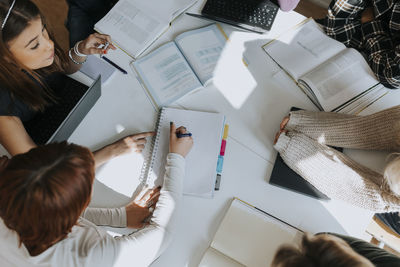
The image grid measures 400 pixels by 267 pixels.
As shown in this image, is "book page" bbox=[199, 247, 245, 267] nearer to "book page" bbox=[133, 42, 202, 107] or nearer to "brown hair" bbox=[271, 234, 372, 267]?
"brown hair" bbox=[271, 234, 372, 267]

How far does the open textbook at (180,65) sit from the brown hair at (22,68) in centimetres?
31

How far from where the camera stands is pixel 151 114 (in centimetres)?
114

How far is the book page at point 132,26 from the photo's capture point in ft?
3.99

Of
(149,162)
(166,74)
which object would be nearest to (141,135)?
(149,162)

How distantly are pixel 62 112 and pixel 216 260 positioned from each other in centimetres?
73

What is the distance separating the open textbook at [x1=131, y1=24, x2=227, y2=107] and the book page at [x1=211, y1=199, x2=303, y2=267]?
0.47 metres

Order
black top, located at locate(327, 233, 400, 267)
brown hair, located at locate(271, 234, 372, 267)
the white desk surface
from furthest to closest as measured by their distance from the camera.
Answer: the white desk surface
black top, located at locate(327, 233, 400, 267)
brown hair, located at locate(271, 234, 372, 267)

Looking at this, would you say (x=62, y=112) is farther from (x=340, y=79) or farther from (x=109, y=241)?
(x=340, y=79)

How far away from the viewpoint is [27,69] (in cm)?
99

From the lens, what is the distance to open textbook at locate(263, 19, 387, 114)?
3.76 feet

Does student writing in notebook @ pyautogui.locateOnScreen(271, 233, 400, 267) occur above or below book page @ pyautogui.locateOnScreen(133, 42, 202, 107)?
below

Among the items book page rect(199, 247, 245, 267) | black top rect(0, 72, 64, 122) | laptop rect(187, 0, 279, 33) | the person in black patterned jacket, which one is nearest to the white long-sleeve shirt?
book page rect(199, 247, 245, 267)

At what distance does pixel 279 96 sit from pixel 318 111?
0.49 feet

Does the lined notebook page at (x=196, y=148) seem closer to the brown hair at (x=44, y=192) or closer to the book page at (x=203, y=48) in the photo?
the book page at (x=203, y=48)
